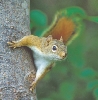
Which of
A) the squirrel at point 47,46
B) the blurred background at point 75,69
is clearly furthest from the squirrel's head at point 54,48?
the blurred background at point 75,69

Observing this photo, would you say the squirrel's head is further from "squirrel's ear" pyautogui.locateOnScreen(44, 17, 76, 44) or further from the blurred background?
the blurred background

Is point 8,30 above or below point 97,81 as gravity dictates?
above

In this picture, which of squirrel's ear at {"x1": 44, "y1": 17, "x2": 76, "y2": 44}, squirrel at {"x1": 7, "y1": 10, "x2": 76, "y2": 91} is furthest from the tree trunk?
squirrel's ear at {"x1": 44, "y1": 17, "x2": 76, "y2": 44}

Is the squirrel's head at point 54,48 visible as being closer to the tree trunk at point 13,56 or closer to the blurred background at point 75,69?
the tree trunk at point 13,56

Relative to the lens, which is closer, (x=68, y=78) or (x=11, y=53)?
(x=11, y=53)

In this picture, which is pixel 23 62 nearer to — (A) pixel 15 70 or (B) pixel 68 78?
(A) pixel 15 70

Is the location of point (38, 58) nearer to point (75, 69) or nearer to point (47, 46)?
point (47, 46)

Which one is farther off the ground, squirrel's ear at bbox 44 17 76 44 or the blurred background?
squirrel's ear at bbox 44 17 76 44

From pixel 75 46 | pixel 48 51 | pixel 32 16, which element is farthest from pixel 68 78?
pixel 48 51
